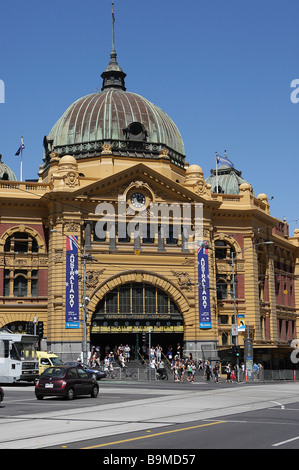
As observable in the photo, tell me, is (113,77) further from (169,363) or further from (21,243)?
(169,363)

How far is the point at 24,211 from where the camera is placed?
216 ft

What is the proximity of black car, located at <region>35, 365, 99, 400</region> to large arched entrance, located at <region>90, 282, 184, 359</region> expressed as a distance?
32.9m

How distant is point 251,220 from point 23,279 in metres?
24.4

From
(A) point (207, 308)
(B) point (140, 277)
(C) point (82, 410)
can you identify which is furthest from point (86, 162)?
(C) point (82, 410)

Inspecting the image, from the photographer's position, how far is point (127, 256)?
65.4 m

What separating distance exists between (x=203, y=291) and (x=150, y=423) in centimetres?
4578

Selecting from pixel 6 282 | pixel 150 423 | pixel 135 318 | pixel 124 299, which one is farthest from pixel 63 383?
pixel 6 282

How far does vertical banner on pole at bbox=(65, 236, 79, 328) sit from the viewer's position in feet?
203

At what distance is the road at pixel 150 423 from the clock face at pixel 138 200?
3535 centimetres

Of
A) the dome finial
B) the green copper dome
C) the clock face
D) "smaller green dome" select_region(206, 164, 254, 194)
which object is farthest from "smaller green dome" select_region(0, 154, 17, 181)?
"smaller green dome" select_region(206, 164, 254, 194)

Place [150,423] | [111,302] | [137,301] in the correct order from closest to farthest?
[150,423] → [111,302] → [137,301]

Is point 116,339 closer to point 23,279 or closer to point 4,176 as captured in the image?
point 23,279

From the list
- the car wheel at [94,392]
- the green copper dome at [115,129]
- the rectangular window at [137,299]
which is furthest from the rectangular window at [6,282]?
the car wheel at [94,392]

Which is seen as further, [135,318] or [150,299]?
[150,299]
